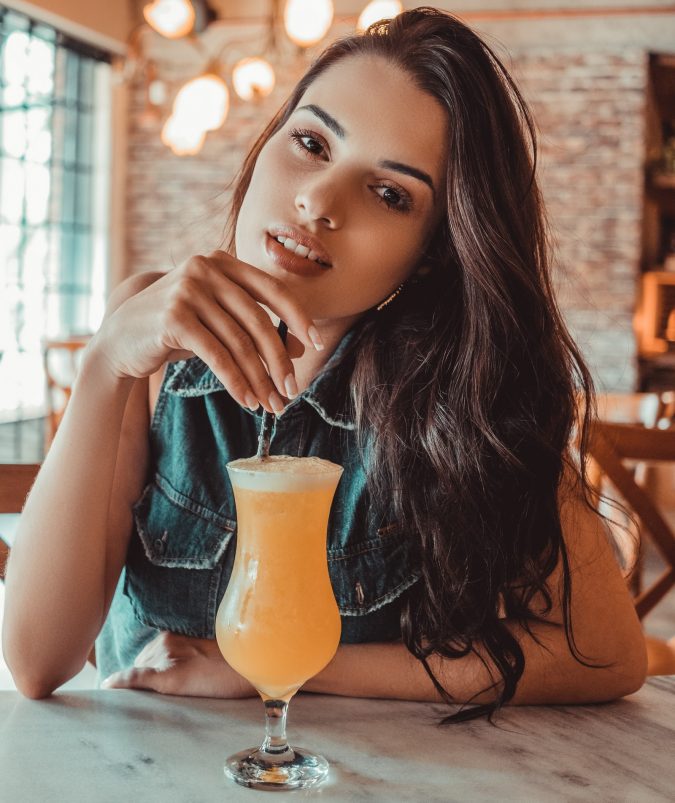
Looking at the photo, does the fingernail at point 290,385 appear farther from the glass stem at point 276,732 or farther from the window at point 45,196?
the window at point 45,196

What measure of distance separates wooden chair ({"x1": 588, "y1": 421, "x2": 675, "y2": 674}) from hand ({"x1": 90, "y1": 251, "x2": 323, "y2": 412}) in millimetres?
1078

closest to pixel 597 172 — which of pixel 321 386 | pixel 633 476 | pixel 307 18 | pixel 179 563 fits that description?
pixel 307 18

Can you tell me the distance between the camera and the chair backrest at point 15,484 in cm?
142

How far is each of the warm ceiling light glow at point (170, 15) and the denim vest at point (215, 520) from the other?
326 centimetres

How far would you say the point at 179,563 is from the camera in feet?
3.99

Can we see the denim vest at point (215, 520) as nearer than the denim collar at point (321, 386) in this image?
Yes

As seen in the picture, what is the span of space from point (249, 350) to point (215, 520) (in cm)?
42

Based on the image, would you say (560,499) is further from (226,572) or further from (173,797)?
(173,797)

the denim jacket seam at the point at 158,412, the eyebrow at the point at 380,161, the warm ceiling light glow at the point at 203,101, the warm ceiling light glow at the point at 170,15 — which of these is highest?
the warm ceiling light glow at the point at 170,15

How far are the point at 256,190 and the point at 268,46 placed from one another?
392 cm

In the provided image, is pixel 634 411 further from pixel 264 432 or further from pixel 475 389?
pixel 264 432

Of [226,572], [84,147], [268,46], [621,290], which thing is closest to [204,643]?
[226,572]

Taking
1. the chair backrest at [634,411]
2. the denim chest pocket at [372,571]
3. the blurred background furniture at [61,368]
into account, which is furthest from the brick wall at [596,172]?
the denim chest pocket at [372,571]

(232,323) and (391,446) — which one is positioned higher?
(232,323)
